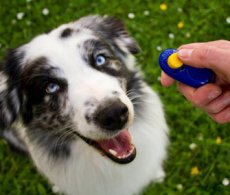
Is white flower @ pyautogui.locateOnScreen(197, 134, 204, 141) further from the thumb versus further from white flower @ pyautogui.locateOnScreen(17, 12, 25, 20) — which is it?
white flower @ pyautogui.locateOnScreen(17, 12, 25, 20)

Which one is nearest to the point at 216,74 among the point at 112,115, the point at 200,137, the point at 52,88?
the point at 112,115

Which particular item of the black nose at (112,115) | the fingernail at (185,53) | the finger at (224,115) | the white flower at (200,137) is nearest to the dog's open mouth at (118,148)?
the black nose at (112,115)

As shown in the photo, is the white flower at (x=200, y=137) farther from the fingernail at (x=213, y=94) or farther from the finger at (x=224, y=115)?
the fingernail at (x=213, y=94)

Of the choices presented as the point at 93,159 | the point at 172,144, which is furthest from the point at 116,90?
the point at 172,144

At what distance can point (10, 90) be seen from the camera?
2504mm

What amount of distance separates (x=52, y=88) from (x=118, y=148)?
501 millimetres

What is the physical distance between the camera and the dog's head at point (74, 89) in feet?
6.64

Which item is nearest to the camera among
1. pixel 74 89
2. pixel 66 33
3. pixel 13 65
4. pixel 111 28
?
pixel 74 89

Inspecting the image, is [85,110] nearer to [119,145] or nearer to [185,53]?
[119,145]

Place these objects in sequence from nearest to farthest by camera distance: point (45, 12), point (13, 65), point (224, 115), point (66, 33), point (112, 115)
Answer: point (112, 115)
point (224, 115)
point (66, 33)
point (13, 65)
point (45, 12)

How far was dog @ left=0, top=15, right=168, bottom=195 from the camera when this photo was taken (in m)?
2.07

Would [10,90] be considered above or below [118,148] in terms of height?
above

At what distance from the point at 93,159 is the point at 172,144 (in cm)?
102

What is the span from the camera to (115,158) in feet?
7.45
